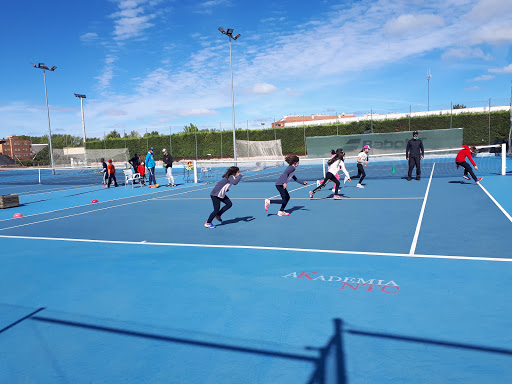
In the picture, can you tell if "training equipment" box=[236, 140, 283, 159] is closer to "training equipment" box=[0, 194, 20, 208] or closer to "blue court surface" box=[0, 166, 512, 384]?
"training equipment" box=[0, 194, 20, 208]

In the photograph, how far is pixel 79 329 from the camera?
13.0ft

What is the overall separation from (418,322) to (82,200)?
14.6 metres

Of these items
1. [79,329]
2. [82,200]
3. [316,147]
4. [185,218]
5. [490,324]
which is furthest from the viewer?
[316,147]

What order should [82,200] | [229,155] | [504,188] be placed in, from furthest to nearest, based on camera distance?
1. [229,155]
2. [82,200]
3. [504,188]

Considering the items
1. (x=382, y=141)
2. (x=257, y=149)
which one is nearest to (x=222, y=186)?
(x=257, y=149)

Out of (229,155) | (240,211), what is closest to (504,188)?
(240,211)

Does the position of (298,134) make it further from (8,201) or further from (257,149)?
(8,201)

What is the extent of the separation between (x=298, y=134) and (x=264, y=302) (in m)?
41.6

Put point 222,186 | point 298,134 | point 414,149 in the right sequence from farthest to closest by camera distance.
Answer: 1. point 298,134
2. point 414,149
3. point 222,186

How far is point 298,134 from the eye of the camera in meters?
45.0

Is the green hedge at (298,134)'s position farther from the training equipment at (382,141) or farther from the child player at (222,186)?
the child player at (222,186)

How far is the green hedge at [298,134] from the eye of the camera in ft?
124

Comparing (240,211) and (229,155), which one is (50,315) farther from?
(229,155)

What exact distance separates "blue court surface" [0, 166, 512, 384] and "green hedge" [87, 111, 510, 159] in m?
33.3
